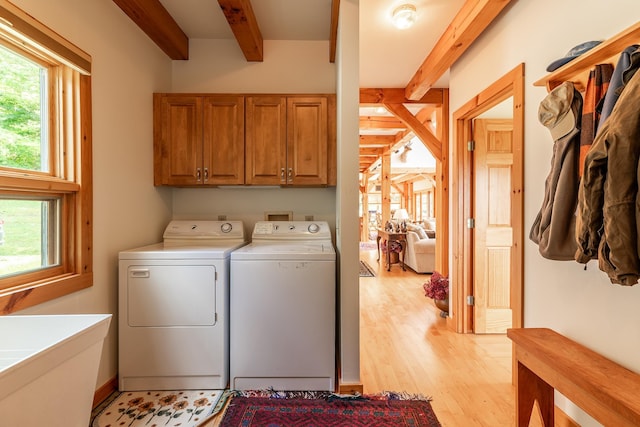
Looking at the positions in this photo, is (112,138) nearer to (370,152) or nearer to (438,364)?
(438,364)

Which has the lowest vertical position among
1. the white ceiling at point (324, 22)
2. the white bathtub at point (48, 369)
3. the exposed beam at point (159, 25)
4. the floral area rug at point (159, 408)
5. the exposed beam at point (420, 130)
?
the floral area rug at point (159, 408)

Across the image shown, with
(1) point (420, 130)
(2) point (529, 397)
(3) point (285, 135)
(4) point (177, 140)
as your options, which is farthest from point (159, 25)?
(2) point (529, 397)

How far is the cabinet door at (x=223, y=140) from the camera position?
236cm

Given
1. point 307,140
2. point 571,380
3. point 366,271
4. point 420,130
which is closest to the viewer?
point 571,380

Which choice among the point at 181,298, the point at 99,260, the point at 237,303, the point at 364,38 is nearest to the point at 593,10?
the point at 364,38

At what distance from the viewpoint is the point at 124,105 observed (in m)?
2.05

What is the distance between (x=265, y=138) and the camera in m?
2.36

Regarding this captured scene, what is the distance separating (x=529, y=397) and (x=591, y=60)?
154 cm

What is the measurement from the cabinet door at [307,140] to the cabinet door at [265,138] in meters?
0.06

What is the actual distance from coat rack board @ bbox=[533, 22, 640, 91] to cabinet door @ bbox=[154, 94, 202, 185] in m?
2.30

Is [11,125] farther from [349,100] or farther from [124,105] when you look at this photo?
[349,100]

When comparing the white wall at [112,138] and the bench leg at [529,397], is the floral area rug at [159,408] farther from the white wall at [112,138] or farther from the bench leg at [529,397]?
the bench leg at [529,397]

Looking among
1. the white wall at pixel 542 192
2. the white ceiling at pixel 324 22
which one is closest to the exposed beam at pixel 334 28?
the white ceiling at pixel 324 22

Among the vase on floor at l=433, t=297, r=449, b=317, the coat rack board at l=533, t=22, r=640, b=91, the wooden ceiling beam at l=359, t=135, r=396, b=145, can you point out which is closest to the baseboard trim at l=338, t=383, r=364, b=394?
the vase on floor at l=433, t=297, r=449, b=317
